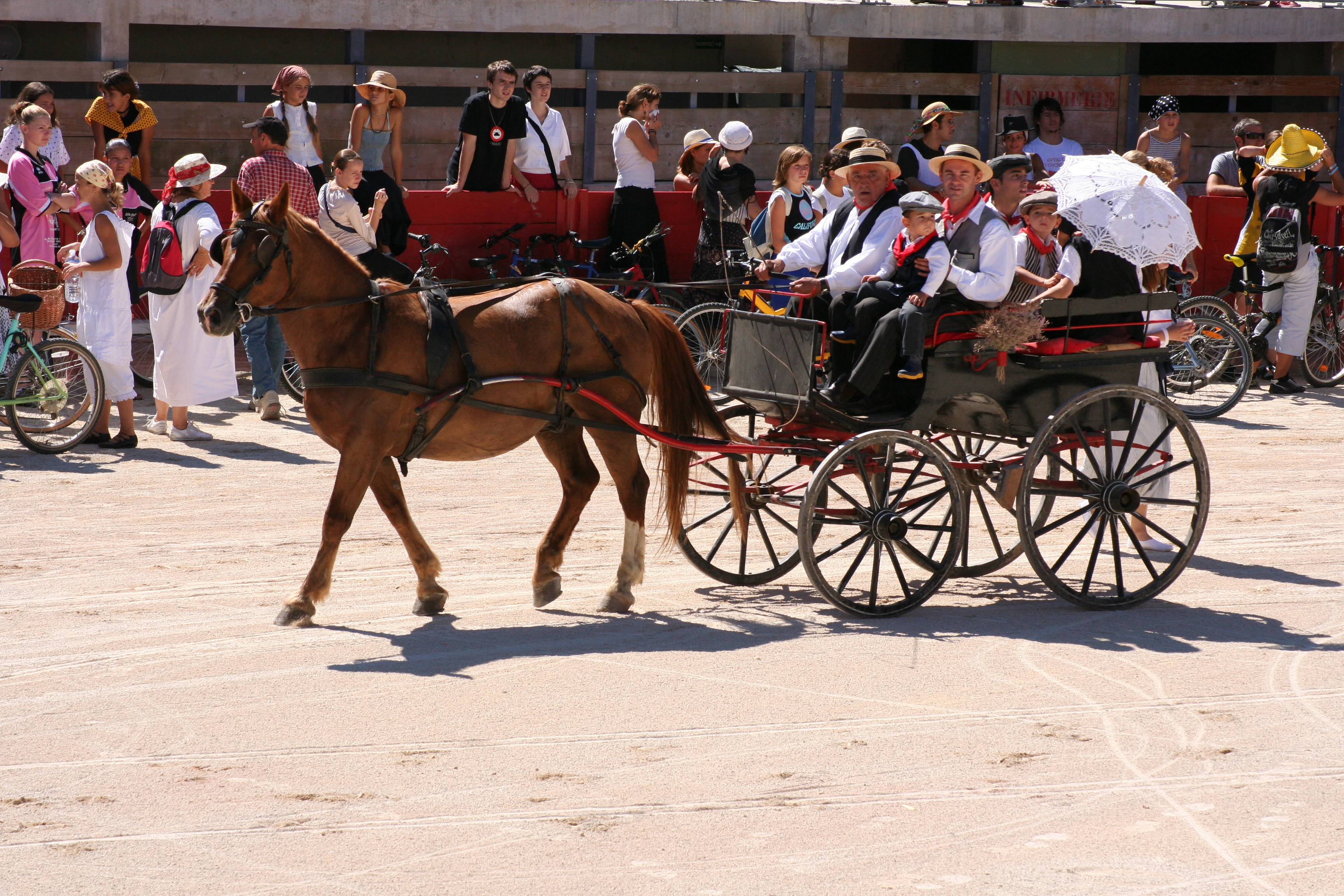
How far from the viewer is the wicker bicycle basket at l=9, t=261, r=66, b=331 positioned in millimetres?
10578

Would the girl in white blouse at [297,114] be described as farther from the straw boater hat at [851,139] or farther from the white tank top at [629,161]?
the straw boater hat at [851,139]

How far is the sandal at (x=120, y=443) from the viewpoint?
10.6m

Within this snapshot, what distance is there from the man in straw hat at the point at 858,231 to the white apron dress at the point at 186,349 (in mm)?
5155

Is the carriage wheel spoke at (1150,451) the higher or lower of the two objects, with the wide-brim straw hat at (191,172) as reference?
lower

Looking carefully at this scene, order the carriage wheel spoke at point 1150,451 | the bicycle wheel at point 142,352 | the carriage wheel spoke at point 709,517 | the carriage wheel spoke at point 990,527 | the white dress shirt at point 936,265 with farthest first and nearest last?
the bicycle wheel at point 142,352 → the carriage wheel spoke at point 990,527 → the carriage wheel spoke at point 709,517 → the carriage wheel spoke at point 1150,451 → the white dress shirt at point 936,265

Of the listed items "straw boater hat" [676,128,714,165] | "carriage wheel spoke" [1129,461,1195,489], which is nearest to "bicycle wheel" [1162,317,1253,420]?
"straw boater hat" [676,128,714,165]

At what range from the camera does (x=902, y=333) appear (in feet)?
22.1

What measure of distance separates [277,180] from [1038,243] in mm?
6305

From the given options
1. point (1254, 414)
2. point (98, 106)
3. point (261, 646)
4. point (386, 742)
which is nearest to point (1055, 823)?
point (386, 742)

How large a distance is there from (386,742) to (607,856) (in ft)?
3.84

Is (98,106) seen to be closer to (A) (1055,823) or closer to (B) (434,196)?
(B) (434,196)

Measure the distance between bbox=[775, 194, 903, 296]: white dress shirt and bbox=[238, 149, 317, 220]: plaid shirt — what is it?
5347mm

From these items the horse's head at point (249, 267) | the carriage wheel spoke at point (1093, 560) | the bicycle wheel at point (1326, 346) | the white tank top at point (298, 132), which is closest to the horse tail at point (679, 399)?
the carriage wheel spoke at point (1093, 560)

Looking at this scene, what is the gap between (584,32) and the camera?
17.2m
